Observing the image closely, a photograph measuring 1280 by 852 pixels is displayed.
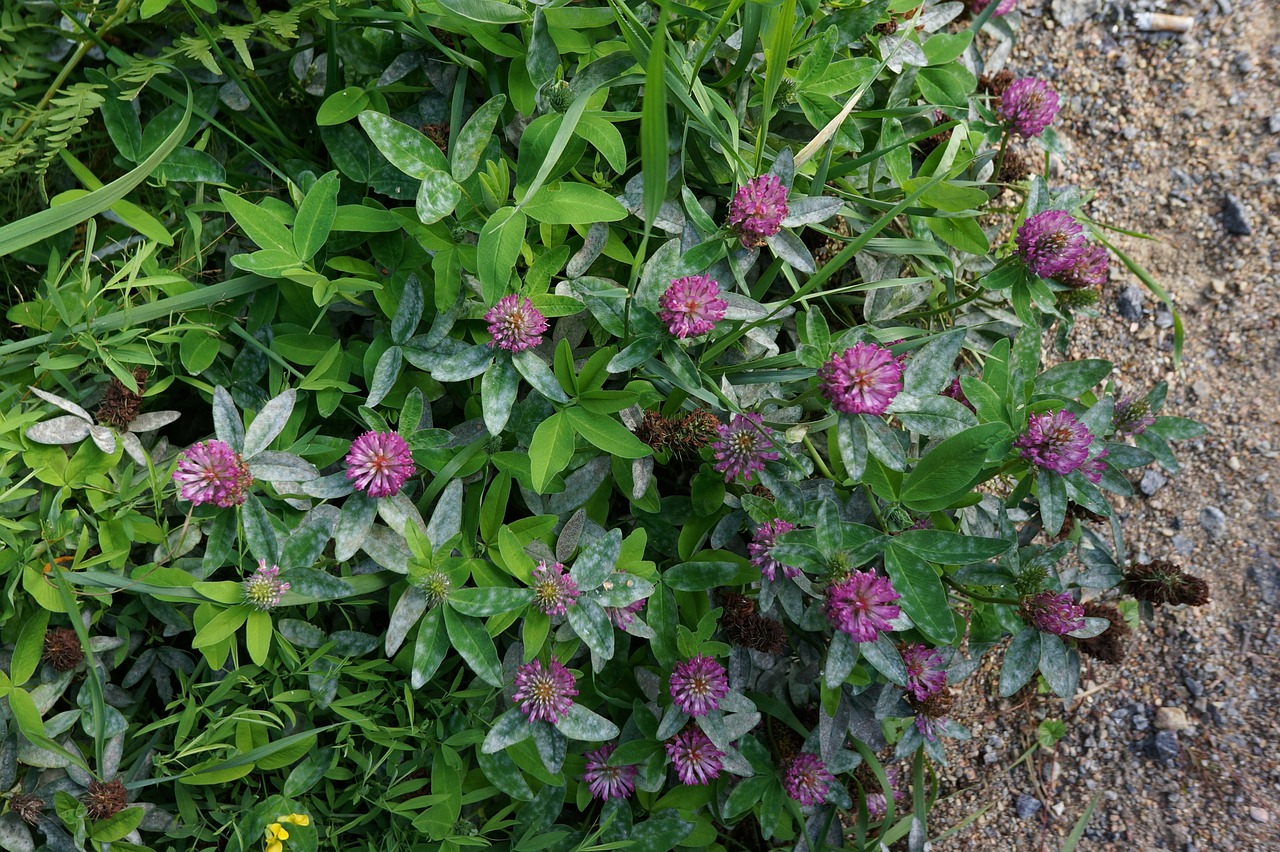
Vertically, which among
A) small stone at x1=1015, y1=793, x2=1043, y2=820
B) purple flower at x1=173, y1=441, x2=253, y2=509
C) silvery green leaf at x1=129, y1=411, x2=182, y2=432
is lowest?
small stone at x1=1015, y1=793, x2=1043, y2=820

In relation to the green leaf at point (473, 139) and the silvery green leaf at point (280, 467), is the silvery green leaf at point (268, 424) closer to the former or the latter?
the silvery green leaf at point (280, 467)

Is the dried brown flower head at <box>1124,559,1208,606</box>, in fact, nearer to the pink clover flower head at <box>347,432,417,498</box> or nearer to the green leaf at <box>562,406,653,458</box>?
the green leaf at <box>562,406,653,458</box>

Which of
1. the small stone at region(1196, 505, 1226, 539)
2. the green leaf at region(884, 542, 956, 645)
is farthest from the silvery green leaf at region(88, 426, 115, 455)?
the small stone at region(1196, 505, 1226, 539)

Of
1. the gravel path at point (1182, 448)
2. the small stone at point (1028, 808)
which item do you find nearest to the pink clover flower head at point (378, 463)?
the gravel path at point (1182, 448)

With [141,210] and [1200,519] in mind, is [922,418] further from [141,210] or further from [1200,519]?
[141,210]

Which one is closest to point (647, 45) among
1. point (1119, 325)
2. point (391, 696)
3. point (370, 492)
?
point (370, 492)

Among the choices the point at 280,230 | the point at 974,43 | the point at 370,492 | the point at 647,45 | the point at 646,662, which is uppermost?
the point at 647,45
